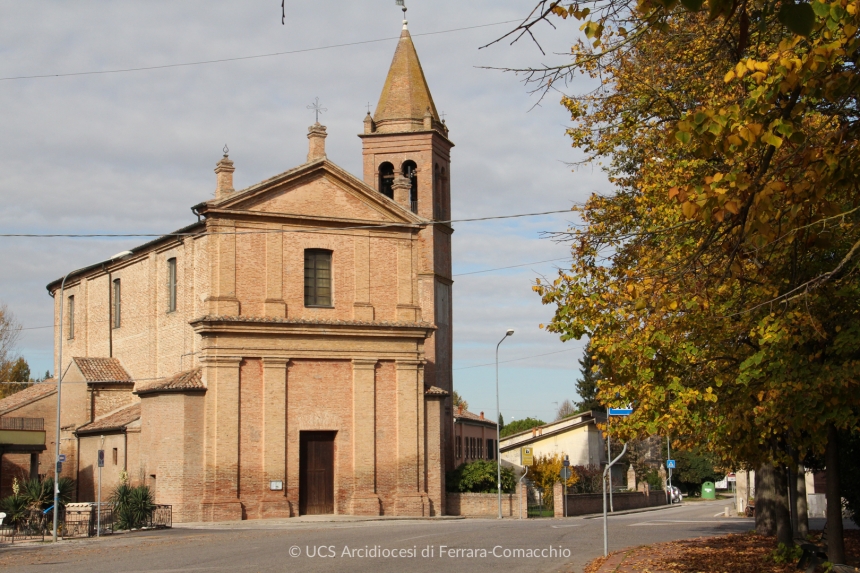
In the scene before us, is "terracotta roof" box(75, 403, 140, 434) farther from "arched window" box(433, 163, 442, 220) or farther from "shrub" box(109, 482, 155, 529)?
"arched window" box(433, 163, 442, 220)

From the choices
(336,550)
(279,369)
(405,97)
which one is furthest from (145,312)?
(336,550)

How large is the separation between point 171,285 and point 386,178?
14322 millimetres

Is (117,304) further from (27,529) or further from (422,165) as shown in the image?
(422,165)

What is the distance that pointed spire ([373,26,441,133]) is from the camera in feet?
159

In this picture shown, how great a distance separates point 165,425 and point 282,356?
471cm

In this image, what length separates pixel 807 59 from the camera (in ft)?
21.6

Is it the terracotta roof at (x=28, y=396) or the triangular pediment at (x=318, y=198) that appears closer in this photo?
the triangular pediment at (x=318, y=198)

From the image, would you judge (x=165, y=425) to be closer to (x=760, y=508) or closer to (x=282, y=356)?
(x=282, y=356)

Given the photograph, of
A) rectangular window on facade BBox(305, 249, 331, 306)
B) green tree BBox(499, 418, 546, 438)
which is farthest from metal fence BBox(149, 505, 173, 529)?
green tree BBox(499, 418, 546, 438)

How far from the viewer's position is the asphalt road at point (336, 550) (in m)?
16.6

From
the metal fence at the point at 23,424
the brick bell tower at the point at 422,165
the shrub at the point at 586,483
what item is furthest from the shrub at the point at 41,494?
the shrub at the point at 586,483

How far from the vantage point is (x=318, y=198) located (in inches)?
1431

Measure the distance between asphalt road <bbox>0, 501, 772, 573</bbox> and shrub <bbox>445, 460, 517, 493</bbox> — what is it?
457 inches

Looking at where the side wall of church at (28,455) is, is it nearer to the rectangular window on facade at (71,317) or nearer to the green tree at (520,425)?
the rectangular window on facade at (71,317)
